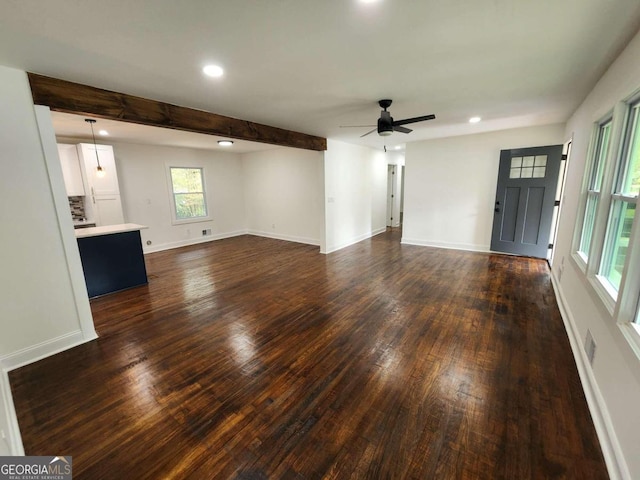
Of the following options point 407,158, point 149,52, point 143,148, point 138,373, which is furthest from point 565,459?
point 143,148

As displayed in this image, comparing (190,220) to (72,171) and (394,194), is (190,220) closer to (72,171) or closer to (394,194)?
(72,171)

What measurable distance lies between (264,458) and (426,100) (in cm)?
357

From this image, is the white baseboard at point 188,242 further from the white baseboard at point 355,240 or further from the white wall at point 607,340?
the white wall at point 607,340

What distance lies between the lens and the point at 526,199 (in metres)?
4.98

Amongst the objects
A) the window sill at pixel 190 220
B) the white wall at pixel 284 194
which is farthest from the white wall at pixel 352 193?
the window sill at pixel 190 220

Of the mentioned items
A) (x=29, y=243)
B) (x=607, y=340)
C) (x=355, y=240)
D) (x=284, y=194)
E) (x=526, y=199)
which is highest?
(x=284, y=194)

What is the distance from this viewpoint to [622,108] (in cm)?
199

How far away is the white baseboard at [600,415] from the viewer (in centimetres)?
136

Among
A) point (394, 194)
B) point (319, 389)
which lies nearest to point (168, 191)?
point (319, 389)

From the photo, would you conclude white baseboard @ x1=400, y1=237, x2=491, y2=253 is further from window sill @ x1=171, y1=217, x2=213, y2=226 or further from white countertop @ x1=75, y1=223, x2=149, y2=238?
white countertop @ x1=75, y1=223, x2=149, y2=238

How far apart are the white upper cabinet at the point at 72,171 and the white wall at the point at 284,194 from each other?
A: 12.7 ft

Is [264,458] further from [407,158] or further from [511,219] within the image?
[407,158]

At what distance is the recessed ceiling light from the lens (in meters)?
2.18

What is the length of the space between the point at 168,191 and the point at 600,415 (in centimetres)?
768
